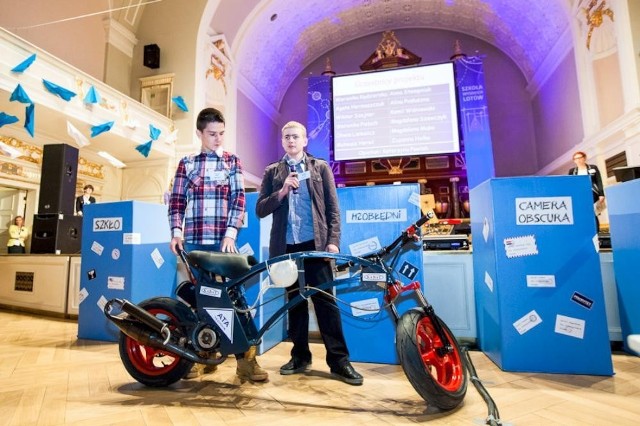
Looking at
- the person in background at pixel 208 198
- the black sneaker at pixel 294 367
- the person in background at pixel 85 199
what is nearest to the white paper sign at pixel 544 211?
the black sneaker at pixel 294 367

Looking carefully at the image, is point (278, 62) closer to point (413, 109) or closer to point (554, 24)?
point (413, 109)

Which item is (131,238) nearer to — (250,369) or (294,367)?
(250,369)

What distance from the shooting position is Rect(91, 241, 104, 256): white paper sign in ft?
9.39

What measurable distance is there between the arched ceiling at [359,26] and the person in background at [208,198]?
→ 7.32 metres

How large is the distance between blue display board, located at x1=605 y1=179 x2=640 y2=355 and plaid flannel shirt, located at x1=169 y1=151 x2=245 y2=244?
2.33 m

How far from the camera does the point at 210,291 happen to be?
66.3 inches

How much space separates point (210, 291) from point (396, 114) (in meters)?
5.91

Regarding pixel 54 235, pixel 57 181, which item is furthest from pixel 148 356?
pixel 57 181

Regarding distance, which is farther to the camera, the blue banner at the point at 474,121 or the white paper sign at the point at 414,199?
the blue banner at the point at 474,121

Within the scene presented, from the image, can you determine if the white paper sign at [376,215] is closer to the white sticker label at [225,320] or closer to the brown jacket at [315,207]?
the brown jacket at [315,207]

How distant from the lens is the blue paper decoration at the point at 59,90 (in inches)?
205

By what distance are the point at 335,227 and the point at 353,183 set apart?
670 cm

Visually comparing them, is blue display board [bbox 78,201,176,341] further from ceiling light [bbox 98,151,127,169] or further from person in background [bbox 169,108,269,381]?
ceiling light [bbox 98,151,127,169]

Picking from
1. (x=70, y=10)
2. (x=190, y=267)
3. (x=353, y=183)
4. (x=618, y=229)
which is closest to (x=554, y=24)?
(x=353, y=183)
